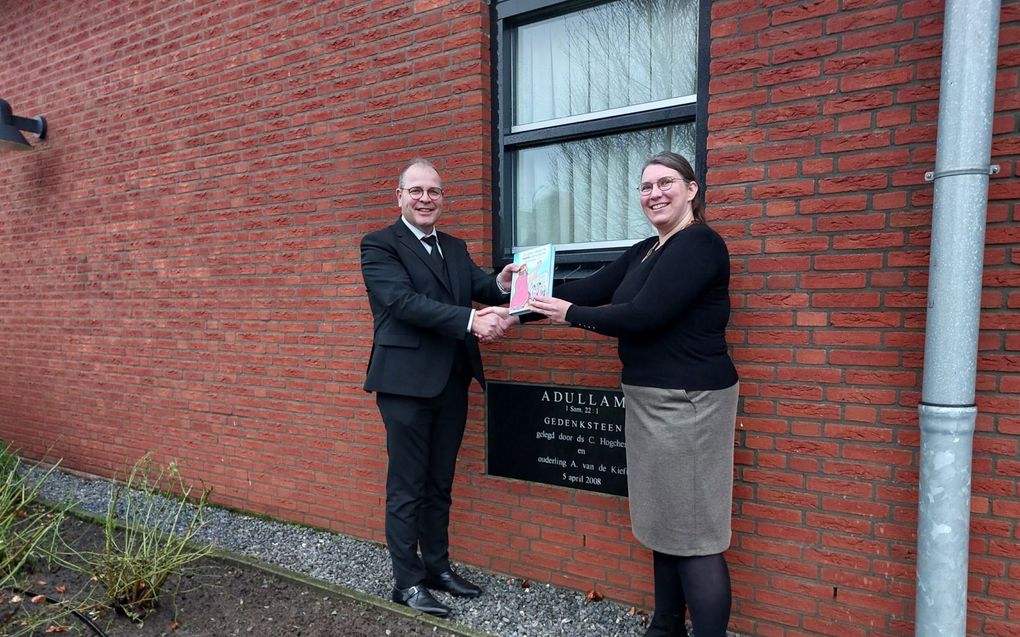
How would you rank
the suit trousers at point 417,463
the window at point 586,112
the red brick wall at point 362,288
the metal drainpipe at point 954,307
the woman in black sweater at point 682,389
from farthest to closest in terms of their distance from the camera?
the window at point 586,112 → the suit trousers at point 417,463 → the red brick wall at point 362,288 → the woman in black sweater at point 682,389 → the metal drainpipe at point 954,307

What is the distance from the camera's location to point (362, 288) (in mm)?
4000

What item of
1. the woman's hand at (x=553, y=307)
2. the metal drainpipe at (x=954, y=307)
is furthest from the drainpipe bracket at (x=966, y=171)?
the woman's hand at (x=553, y=307)

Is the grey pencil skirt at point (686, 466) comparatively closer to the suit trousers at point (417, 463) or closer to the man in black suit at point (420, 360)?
the man in black suit at point (420, 360)

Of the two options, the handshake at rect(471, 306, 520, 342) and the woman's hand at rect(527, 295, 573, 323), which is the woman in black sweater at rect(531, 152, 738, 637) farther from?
the handshake at rect(471, 306, 520, 342)

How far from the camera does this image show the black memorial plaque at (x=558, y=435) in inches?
124

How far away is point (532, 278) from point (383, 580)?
1.98 m

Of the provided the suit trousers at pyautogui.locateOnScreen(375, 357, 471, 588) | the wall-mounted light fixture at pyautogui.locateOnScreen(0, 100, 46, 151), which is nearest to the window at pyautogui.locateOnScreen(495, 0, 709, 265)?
the suit trousers at pyautogui.locateOnScreen(375, 357, 471, 588)

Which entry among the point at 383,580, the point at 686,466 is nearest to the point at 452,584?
the point at 383,580

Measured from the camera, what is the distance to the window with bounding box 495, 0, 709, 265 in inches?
126

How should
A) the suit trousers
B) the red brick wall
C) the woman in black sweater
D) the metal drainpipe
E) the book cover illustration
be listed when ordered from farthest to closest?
the suit trousers, the book cover illustration, the red brick wall, the woman in black sweater, the metal drainpipe

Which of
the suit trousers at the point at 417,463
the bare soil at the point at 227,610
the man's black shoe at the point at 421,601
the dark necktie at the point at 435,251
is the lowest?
the bare soil at the point at 227,610

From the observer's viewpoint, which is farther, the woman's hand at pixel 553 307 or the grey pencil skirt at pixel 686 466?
the woman's hand at pixel 553 307

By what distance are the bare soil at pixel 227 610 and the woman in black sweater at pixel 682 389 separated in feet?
3.95

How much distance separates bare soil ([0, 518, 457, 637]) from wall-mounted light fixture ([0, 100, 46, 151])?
4.05 meters
